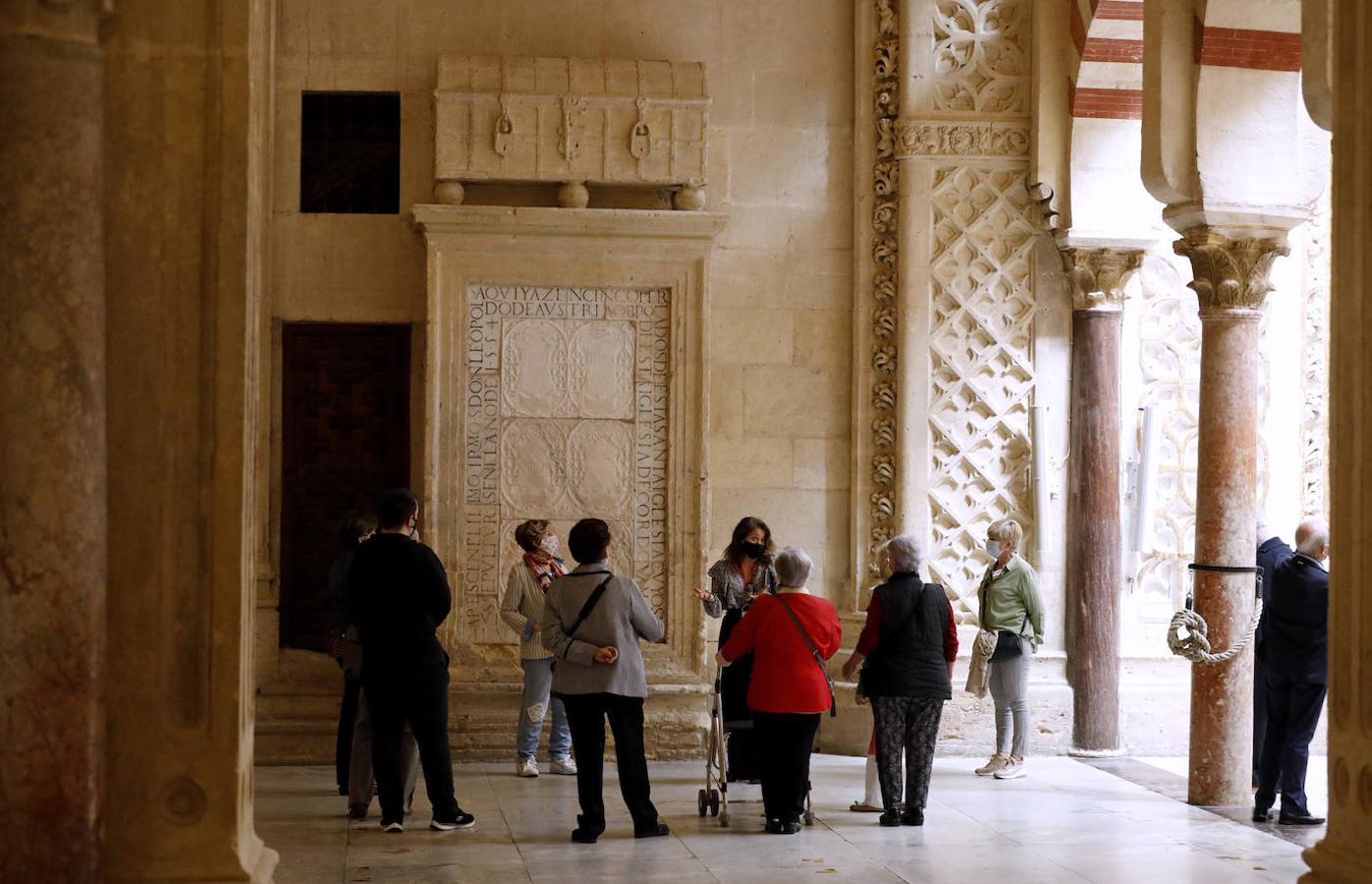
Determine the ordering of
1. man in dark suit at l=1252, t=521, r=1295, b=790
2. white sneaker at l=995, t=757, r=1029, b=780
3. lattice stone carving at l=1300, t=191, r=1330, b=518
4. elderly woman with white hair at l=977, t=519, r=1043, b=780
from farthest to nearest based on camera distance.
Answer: lattice stone carving at l=1300, t=191, r=1330, b=518
white sneaker at l=995, t=757, r=1029, b=780
elderly woman with white hair at l=977, t=519, r=1043, b=780
man in dark suit at l=1252, t=521, r=1295, b=790

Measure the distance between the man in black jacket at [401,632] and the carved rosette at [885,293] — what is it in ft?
11.5

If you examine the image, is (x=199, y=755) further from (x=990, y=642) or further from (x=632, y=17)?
(x=632, y=17)

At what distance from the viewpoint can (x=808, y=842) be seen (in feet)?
24.7

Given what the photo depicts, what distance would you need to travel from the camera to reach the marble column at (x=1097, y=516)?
32.9ft

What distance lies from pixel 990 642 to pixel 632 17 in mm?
4041

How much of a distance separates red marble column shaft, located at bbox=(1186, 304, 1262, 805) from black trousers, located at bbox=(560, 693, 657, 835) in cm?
287

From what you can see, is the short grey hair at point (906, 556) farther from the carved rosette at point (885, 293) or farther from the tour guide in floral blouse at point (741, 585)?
the carved rosette at point (885, 293)

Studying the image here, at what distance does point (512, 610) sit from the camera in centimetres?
872

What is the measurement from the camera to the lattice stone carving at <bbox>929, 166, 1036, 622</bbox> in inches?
399

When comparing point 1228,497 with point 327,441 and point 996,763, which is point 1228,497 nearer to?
point 996,763

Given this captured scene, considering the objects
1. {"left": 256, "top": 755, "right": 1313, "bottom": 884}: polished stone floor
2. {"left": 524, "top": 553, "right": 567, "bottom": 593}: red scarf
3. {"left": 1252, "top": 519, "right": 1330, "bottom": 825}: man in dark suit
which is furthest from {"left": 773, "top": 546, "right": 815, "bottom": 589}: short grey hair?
{"left": 1252, "top": 519, "right": 1330, "bottom": 825}: man in dark suit

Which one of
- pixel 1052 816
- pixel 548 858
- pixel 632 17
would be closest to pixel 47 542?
pixel 548 858

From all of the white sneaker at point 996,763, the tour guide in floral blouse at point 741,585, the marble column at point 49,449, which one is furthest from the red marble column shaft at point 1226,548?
the marble column at point 49,449

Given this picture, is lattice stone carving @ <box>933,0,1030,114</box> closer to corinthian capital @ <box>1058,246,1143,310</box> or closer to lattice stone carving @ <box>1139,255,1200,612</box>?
corinthian capital @ <box>1058,246,1143,310</box>
